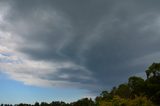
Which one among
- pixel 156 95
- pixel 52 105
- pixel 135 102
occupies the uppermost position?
pixel 52 105

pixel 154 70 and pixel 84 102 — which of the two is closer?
pixel 154 70

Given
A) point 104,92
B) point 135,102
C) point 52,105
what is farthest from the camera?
point 52,105

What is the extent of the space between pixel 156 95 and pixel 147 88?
18.8 feet

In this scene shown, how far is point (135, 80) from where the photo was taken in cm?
7812

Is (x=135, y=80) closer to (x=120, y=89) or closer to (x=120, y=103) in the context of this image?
(x=120, y=89)

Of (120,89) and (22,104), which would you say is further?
(22,104)

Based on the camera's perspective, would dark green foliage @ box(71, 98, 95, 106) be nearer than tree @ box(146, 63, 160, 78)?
No

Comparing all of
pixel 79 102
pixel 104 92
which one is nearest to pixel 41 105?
pixel 79 102

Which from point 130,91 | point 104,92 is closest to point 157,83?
point 130,91

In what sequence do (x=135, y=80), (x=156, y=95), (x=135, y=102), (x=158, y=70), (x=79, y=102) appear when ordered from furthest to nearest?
(x=79, y=102)
(x=135, y=80)
(x=158, y=70)
(x=156, y=95)
(x=135, y=102)

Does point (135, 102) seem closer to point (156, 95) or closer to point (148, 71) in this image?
point (156, 95)

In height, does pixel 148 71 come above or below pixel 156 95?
above

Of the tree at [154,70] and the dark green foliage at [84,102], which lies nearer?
the tree at [154,70]

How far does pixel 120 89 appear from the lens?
78.4 metres
